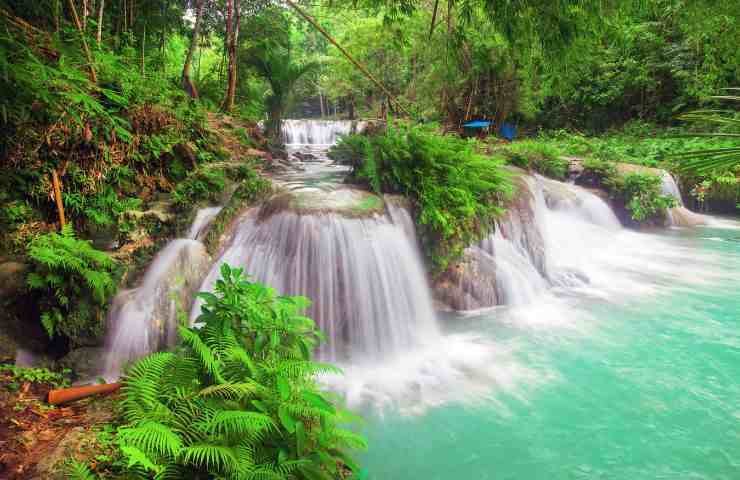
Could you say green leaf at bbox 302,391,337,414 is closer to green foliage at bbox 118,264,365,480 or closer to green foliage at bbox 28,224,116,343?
green foliage at bbox 118,264,365,480

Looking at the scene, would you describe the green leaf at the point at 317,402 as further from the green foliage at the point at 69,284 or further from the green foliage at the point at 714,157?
the green foliage at the point at 69,284

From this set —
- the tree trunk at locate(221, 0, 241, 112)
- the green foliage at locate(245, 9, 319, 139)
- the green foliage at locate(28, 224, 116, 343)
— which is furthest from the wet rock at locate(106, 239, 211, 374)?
the green foliage at locate(245, 9, 319, 139)

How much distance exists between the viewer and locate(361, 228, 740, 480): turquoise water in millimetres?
3420

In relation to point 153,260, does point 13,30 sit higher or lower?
higher

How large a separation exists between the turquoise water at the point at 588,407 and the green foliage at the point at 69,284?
A: 3.13m

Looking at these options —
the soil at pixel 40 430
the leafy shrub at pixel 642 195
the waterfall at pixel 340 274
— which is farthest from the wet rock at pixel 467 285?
the leafy shrub at pixel 642 195

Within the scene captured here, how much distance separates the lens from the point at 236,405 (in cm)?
240

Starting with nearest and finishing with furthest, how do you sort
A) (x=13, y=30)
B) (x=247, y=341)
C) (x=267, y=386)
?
(x=267, y=386) < (x=247, y=341) < (x=13, y=30)

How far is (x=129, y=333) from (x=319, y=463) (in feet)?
10.3

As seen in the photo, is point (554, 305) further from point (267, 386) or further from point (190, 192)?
point (190, 192)

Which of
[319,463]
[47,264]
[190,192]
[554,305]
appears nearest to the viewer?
[319,463]

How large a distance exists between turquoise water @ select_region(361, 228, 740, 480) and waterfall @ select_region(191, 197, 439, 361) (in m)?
0.90

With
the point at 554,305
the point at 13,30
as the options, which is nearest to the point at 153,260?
the point at 13,30

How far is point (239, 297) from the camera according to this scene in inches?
116
